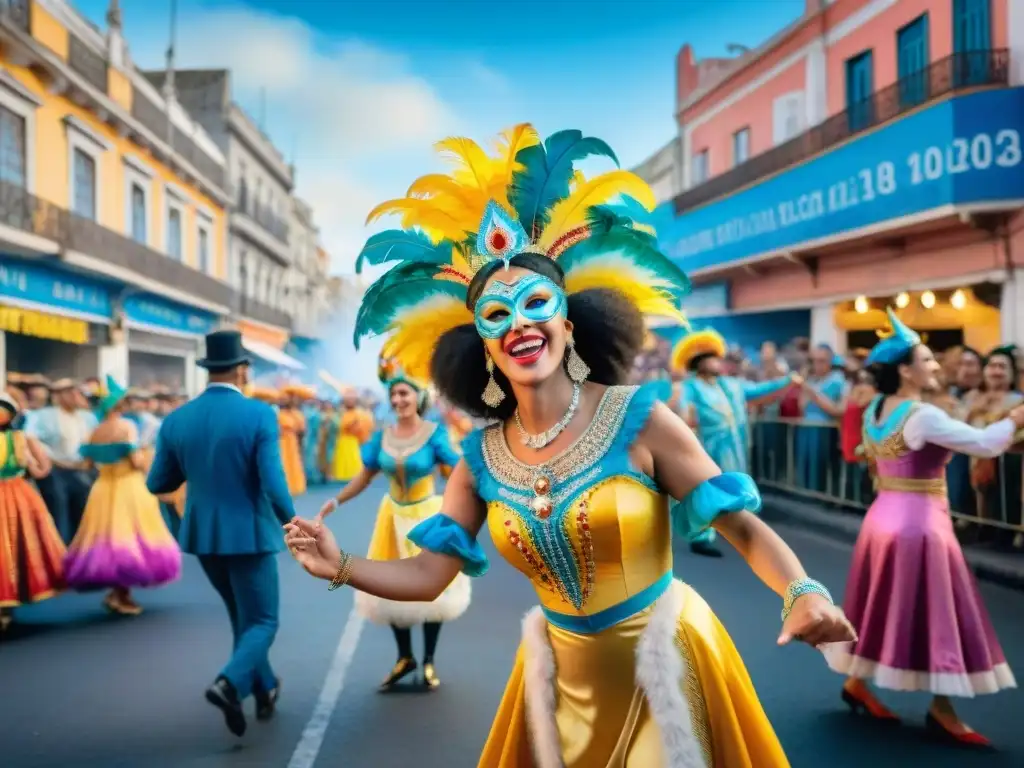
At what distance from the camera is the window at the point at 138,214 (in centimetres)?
2680

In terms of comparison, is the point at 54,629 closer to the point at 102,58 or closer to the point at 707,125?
the point at 102,58

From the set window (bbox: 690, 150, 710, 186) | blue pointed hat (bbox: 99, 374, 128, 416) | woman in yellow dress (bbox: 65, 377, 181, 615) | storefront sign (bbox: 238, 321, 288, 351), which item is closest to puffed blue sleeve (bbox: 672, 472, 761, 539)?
woman in yellow dress (bbox: 65, 377, 181, 615)

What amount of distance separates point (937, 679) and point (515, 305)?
330 centimetres

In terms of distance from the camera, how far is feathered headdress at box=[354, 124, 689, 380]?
9.93ft

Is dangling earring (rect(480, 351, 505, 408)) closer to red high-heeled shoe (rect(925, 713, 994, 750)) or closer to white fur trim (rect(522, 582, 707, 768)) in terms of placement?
white fur trim (rect(522, 582, 707, 768))

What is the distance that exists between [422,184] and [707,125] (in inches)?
971

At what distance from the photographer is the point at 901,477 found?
5082 mm

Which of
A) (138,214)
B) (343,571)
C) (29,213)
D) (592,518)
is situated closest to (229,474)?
(343,571)

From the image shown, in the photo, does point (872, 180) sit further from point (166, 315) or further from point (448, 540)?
point (166, 315)

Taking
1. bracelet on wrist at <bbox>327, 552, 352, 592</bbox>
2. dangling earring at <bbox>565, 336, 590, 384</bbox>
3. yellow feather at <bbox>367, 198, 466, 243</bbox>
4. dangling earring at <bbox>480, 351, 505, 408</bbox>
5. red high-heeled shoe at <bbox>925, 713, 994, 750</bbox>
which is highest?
yellow feather at <bbox>367, 198, 466, 243</bbox>

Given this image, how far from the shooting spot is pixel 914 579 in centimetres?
496

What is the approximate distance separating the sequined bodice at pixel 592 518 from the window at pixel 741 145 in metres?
22.1

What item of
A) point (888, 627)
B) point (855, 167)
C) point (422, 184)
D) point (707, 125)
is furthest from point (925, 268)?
point (422, 184)

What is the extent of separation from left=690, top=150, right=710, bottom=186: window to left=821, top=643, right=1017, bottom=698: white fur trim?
896 inches
